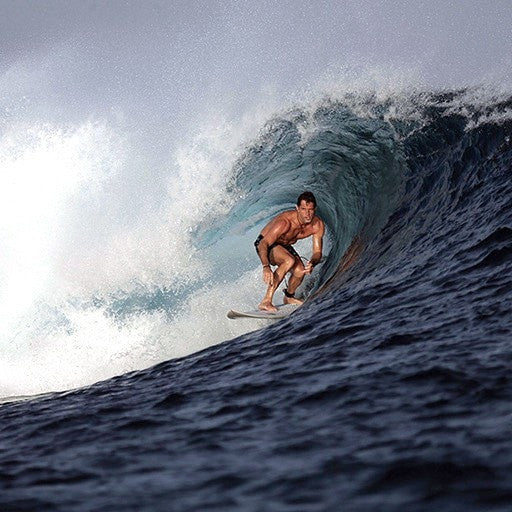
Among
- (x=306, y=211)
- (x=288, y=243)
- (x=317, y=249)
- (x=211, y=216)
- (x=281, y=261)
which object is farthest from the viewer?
(x=211, y=216)

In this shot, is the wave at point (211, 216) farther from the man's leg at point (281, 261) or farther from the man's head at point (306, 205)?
the man's head at point (306, 205)

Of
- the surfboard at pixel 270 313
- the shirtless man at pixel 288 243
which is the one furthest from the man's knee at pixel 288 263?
the surfboard at pixel 270 313

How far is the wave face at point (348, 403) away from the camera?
9.29 feet

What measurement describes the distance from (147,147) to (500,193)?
6.91 m

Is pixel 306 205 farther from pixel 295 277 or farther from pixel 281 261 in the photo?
pixel 295 277

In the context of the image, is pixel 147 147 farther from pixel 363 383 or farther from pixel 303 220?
pixel 363 383

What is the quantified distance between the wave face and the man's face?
0.67m

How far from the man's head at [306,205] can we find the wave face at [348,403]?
26.8 inches

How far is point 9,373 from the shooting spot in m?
9.69

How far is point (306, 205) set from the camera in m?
9.64

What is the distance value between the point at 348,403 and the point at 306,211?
20.3 feet

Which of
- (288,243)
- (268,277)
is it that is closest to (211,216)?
(288,243)

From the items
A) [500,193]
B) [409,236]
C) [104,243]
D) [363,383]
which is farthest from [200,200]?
[363,383]

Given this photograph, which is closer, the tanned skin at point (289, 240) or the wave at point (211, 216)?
the wave at point (211, 216)
